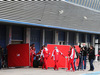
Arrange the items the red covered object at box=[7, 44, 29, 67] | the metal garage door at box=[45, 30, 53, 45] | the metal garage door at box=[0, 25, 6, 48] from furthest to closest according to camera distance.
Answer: the metal garage door at box=[45, 30, 53, 45]
the metal garage door at box=[0, 25, 6, 48]
the red covered object at box=[7, 44, 29, 67]

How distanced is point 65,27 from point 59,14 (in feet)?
7.55

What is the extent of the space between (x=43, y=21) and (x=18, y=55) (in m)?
5.02

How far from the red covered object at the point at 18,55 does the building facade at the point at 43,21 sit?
180cm

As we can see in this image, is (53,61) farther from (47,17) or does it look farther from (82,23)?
A: (82,23)

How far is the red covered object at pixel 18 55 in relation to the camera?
16.8 meters

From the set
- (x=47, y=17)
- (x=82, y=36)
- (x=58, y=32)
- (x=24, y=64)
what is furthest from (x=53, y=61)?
(x=82, y=36)

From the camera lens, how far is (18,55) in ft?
55.8

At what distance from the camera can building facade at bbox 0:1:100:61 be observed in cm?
1755

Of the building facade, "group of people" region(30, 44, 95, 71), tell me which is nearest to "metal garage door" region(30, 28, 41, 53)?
the building facade

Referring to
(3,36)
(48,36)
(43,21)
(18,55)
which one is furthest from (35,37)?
(18,55)

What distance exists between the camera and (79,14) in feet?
84.0

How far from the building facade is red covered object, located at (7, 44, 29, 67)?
1.80 m

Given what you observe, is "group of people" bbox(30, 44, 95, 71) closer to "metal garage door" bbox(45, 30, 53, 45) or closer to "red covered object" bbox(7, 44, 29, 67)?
"red covered object" bbox(7, 44, 29, 67)

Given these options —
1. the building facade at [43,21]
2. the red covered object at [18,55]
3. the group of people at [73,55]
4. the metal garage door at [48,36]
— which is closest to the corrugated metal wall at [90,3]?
the building facade at [43,21]
